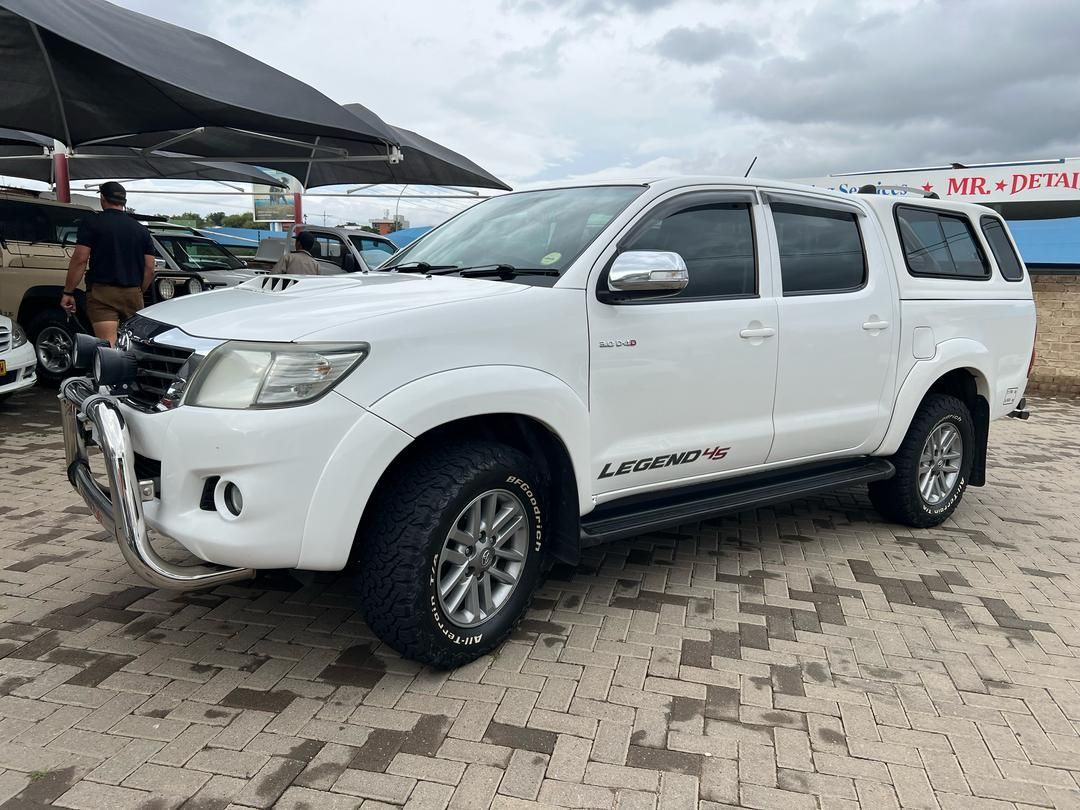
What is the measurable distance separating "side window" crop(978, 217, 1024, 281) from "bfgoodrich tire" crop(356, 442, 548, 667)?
12.5ft

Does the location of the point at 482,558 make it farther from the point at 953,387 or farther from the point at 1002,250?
the point at 1002,250

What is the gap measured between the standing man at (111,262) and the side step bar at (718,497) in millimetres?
5126

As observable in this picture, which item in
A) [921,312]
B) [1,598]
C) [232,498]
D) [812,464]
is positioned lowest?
[1,598]

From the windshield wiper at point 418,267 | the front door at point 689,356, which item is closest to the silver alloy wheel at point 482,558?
the front door at point 689,356

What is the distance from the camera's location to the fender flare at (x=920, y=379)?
4.40 m

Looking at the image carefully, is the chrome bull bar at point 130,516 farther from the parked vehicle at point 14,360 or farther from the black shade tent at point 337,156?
the black shade tent at point 337,156

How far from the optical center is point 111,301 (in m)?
6.88

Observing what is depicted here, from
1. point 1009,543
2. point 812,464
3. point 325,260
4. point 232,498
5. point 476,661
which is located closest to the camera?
point 232,498

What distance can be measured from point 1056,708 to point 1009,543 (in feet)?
6.88

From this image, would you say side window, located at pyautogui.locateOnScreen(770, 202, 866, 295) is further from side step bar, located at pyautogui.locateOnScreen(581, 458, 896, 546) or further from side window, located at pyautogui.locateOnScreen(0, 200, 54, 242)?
side window, located at pyautogui.locateOnScreen(0, 200, 54, 242)

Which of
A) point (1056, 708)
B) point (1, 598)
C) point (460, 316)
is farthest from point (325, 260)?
point (1056, 708)

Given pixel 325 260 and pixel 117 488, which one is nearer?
pixel 117 488

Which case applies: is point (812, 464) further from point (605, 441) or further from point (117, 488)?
point (117, 488)

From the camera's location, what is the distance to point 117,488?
2.49 meters
